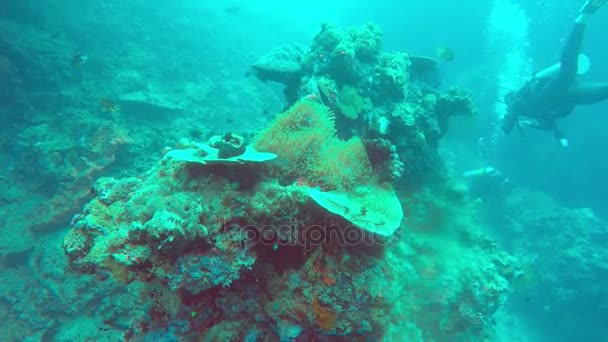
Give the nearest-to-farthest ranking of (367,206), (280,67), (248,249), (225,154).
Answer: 1. (248,249)
2. (225,154)
3. (367,206)
4. (280,67)

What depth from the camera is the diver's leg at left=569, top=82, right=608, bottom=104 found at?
9258mm

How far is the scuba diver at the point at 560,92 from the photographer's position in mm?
9141

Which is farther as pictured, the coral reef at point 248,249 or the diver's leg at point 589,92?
the diver's leg at point 589,92

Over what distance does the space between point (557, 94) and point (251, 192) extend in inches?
441

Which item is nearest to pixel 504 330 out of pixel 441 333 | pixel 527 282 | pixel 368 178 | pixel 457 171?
pixel 527 282

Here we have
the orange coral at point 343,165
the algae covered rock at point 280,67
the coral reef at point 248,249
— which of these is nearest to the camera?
the coral reef at point 248,249

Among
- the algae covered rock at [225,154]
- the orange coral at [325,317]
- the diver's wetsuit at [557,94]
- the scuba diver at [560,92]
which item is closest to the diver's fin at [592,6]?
the scuba diver at [560,92]

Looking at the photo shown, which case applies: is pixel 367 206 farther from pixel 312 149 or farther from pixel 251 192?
pixel 251 192

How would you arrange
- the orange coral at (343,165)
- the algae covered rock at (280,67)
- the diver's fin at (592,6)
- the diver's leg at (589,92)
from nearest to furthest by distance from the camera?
1. the orange coral at (343,165)
2. the algae covered rock at (280,67)
3. the diver's fin at (592,6)
4. the diver's leg at (589,92)

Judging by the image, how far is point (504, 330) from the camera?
33.8 ft

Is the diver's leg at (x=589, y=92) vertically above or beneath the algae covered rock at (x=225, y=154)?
above

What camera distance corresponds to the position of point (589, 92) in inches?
371
